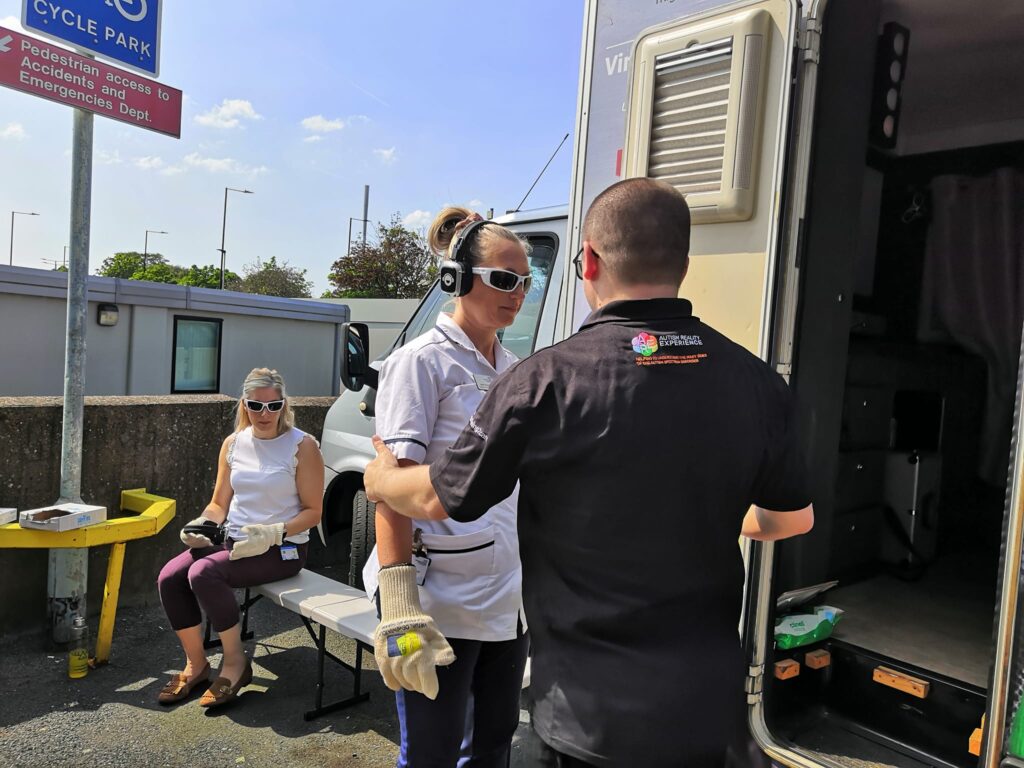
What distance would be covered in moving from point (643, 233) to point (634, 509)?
48 centimetres

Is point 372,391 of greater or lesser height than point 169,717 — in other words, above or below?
above

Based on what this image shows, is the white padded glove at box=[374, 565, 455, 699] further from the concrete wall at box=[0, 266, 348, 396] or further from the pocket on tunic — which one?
the concrete wall at box=[0, 266, 348, 396]

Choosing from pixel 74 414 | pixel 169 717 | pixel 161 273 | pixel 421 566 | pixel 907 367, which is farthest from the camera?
pixel 161 273

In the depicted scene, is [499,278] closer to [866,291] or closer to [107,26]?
[866,291]

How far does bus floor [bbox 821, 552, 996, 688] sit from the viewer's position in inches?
97.0

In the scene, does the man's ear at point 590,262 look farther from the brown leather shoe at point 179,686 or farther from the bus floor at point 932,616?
the brown leather shoe at point 179,686

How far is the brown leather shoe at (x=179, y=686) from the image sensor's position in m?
3.49

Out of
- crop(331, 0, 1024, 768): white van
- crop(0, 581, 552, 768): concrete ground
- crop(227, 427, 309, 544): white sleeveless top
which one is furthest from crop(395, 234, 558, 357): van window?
crop(0, 581, 552, 768): concrete ground

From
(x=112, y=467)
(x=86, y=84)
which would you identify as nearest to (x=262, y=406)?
(x=112, y=467)

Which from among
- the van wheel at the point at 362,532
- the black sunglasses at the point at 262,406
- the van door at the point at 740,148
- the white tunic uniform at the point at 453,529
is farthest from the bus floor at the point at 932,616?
the black sunglasses at the point at 262,406

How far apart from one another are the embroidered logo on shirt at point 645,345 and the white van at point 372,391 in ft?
4.16

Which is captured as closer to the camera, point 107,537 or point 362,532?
point 107,537

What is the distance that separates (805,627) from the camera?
2.39m

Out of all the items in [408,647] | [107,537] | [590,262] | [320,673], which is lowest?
[320,673]
